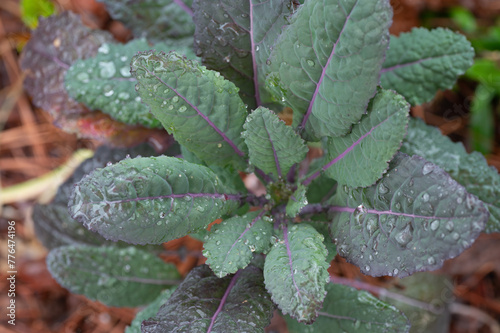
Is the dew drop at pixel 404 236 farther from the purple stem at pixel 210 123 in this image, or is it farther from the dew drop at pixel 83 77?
the dew drop at pixel 83 77

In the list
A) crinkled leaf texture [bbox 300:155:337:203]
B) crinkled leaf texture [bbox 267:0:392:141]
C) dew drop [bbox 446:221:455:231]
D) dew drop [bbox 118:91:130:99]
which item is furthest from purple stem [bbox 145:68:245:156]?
dew drop [bbox 446:221:455:231]

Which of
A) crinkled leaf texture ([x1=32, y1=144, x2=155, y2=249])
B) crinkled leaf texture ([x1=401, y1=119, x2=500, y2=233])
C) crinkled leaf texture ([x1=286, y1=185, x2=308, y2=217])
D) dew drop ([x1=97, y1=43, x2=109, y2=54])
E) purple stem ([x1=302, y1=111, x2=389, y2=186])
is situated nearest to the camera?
purple stem ([x1=302, y1=111, x2=389, y2=186])

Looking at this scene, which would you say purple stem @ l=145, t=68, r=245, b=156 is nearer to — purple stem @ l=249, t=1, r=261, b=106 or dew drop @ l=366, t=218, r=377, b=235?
purple stem @ l=249, t=1, r=261, b=106

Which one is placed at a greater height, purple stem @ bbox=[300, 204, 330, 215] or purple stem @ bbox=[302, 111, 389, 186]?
purple stem @ bbox=[302, 111, 389, 186]

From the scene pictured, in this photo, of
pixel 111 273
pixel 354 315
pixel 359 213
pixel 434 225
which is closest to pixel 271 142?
pixel 359 213

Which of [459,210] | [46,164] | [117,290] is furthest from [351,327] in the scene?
[46,164]

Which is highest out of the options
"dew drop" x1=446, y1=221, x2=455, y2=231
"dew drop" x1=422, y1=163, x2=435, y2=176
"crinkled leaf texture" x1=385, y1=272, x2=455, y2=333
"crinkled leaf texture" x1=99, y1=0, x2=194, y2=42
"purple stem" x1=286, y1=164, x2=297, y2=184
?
"crinkled leaf texture" x1=99, y1=0, x2=194, y2=42

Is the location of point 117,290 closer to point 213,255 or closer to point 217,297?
point 217,297
